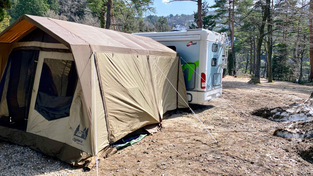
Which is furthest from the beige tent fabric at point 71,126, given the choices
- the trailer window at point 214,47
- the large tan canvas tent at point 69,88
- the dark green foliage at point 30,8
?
the dark green foliage at point 30,8

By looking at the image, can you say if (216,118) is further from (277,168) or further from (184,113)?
(277,168)

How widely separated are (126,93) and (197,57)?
291 cm

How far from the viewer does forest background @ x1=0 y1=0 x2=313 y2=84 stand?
13977mm

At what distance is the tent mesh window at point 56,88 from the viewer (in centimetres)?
381

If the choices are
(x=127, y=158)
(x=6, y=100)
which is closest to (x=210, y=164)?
(x=127, y=158)

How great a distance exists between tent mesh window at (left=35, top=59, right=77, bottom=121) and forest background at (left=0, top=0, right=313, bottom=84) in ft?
15.2

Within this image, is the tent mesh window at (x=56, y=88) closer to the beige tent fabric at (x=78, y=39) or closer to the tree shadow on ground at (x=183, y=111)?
the beige tent fabric at (x=78, y=39)

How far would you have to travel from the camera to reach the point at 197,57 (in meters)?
6.46

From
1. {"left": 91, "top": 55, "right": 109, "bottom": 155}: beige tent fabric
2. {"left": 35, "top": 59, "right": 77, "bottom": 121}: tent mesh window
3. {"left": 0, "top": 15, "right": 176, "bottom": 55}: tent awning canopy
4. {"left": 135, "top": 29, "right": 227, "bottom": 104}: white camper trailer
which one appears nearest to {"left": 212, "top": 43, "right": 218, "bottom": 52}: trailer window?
{"left": 135, "top": 29, "right": 227, "bottom": 104}: white camper trailer

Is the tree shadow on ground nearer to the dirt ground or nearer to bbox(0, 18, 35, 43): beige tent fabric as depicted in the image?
the dirt ground

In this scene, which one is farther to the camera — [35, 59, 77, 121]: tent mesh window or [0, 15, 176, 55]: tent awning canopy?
[35, 59, 77, 121]: tent mesh window

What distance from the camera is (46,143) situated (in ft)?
12.2

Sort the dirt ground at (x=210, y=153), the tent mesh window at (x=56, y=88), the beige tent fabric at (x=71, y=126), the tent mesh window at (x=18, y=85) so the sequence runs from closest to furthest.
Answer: the dirt ground at (x=210, y=153), the beige tent fabric at (x=71, y=126), the tent mesh window at (x=56, y=88), the tent mesh window at (x=18, y=85)

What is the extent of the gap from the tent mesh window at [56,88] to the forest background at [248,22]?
4633 mm
